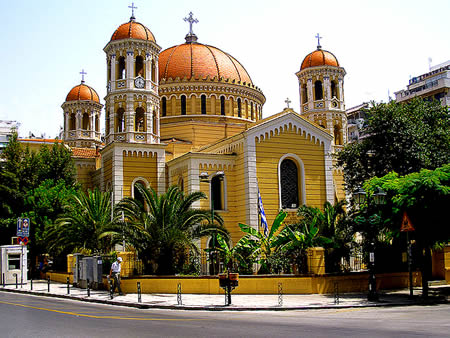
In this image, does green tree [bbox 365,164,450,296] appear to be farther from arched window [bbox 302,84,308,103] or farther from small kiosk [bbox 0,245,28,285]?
arched window [bbox 302,84,308,103]

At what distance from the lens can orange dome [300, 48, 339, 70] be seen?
46.2m

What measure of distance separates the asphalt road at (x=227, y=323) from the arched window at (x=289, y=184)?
55.0ft

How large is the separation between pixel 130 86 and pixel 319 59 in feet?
58.4

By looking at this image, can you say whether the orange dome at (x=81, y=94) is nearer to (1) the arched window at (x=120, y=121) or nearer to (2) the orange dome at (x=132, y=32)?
(1) the arched window at (x=120, y=121)

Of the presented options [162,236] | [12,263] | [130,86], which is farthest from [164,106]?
[162,236]

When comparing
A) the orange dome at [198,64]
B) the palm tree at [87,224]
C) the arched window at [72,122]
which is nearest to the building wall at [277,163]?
the palm tree at [87,224]

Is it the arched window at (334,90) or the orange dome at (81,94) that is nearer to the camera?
the arched window at (334,90)

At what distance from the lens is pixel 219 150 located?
3728 centimetres

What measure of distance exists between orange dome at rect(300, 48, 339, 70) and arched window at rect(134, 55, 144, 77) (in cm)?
1525

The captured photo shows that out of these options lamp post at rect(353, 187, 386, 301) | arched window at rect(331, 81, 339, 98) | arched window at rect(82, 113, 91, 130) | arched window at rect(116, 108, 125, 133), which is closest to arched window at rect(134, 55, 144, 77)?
arched window at rect(116, 108, 125, 133)

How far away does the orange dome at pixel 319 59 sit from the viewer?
46188mm

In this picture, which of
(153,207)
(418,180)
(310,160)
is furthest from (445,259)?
(153,207)

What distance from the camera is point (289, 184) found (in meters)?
35.4

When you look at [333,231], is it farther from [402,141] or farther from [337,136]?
[337,136]
